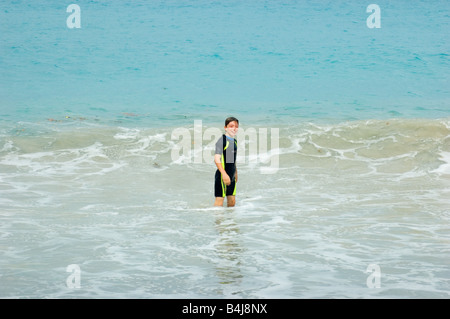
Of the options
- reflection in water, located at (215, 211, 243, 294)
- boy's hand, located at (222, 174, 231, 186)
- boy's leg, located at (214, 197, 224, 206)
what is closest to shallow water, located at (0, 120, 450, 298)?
reflection in water, located at (215, 211, 243, 294)

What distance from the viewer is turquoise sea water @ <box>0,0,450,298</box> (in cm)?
574

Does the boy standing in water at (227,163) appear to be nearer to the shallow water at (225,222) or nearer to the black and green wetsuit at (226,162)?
the black and green wetsuit at (226,162)

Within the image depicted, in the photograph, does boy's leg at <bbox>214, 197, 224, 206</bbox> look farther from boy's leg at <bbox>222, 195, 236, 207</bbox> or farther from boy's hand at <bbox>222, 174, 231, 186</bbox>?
boy's hand at <bbox>222, 174, 231, 186</bbox>

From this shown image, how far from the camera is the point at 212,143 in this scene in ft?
51.7

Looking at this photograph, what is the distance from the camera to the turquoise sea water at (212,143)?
5738 mm

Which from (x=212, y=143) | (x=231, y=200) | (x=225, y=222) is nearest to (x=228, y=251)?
(x=225, y=222)

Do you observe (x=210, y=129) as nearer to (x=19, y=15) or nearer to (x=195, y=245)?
(x=195, y=245)

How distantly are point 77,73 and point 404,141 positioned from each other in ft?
55.1

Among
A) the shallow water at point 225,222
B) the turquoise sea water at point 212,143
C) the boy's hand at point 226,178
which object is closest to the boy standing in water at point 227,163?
the boy's hand at point 226,178

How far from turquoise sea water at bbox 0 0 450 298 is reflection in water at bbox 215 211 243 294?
3 centimetres

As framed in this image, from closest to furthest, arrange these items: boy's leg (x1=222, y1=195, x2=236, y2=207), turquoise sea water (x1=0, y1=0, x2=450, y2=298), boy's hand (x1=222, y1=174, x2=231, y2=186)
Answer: turquoise sea water (x1=0, y1=0, x2=450, y2=298)
boy's hand (x1=222, y1=174, x2=231, y2=186)
boy's leg (x1=222, y1=195, x2=236, y2=207)

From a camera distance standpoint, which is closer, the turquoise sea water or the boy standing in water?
the turquoise sea water

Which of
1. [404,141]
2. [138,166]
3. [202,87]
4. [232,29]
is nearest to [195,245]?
[138,166]

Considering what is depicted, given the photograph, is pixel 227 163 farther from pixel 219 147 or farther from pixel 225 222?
pixel 225 222
